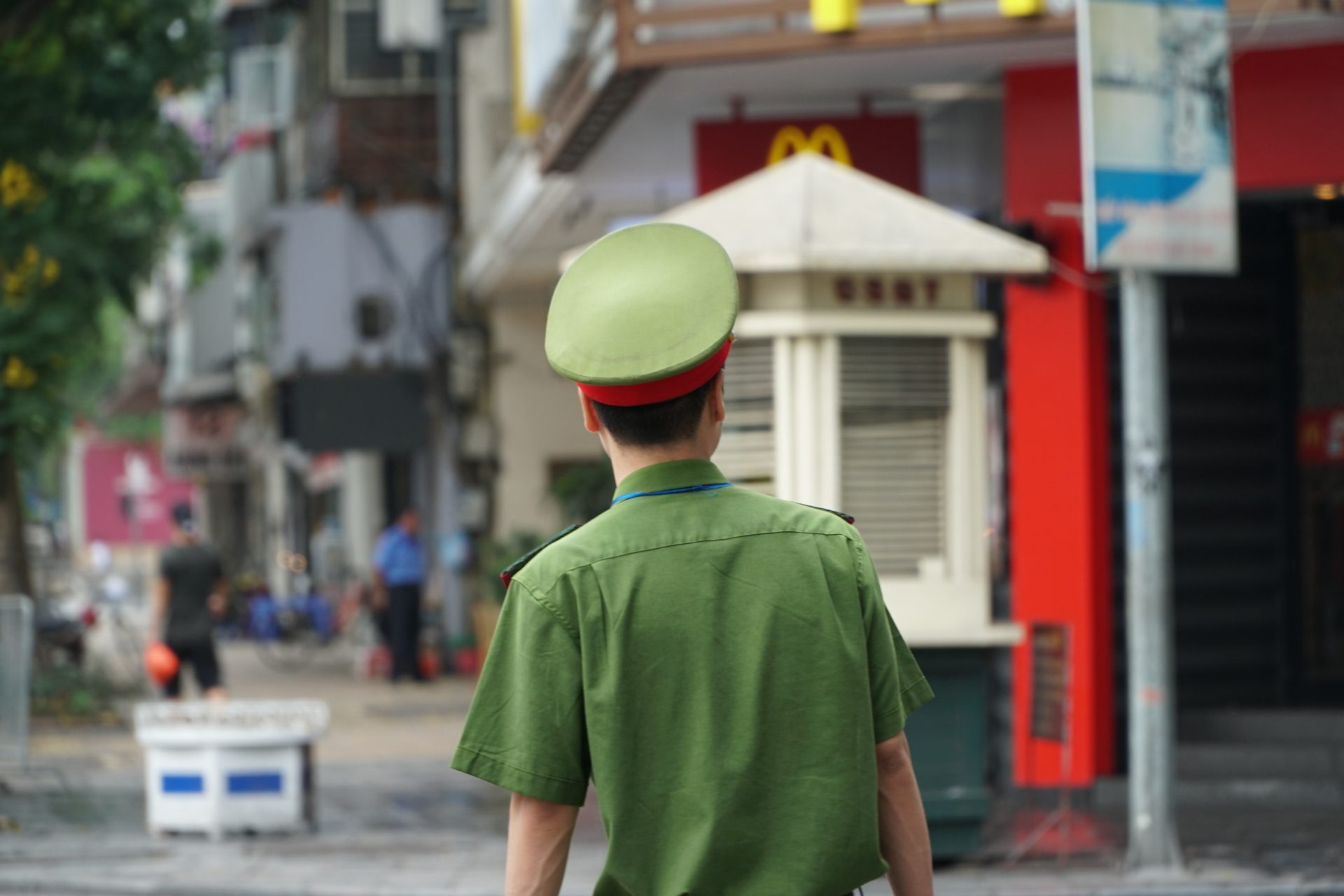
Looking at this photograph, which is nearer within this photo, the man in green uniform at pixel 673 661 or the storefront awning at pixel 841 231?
the man in green uniform at pixel 673 661

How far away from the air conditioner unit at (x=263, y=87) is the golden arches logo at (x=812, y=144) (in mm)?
17977

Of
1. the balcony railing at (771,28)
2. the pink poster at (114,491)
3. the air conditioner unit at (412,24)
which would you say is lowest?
the pink poster at (114,491)

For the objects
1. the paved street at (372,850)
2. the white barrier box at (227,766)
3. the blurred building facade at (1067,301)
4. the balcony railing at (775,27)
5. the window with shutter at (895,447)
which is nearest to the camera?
the paved street at (372,850)

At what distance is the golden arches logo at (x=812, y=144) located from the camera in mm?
13164

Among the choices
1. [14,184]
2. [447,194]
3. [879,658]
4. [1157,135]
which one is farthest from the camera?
[447,194]

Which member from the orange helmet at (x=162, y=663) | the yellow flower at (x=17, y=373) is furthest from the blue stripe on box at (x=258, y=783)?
the yellow flower at (x=17, y=373)

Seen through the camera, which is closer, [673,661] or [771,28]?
[673,661]

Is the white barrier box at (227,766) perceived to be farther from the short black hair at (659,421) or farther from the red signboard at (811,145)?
the short black hair at (659,421)

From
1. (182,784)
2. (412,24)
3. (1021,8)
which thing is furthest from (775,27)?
(412,24)

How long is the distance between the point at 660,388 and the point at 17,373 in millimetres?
14786

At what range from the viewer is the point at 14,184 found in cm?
1656

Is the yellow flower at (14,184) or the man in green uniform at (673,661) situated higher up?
the yellow flower at (14,184)

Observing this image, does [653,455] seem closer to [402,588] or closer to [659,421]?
[659,421]

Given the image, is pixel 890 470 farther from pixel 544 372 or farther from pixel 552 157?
pixel 544 372
